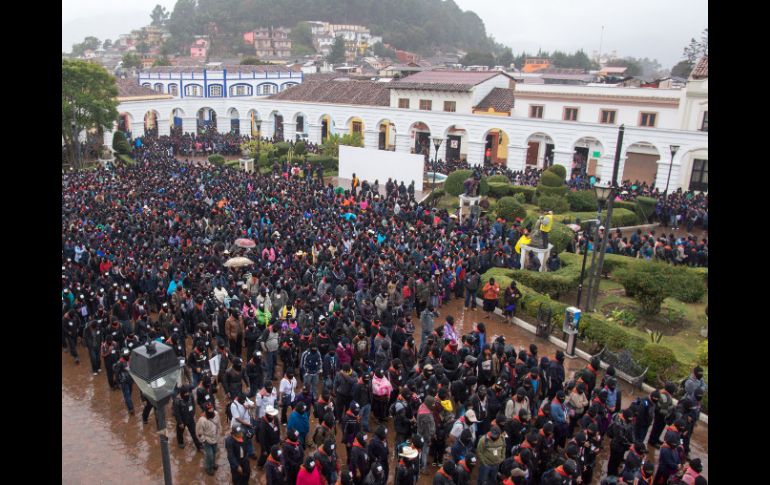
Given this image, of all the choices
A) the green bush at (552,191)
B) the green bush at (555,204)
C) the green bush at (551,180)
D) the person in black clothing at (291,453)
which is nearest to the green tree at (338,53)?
the green bush at (551,180)

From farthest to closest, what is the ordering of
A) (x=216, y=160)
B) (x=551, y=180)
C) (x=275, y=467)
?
1. (x=216, y=160)
2. (x=551, y=180)
3. (x=275, y=467)

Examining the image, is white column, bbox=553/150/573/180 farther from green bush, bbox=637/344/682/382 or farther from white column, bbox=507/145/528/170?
green bush, bbox=637/344/682/382

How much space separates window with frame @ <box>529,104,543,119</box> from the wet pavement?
26.3 meters

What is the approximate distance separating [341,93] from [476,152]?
13.0 meters

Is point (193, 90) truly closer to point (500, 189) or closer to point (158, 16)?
point (500, 189)

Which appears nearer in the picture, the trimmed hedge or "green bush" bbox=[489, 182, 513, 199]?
"green bush" bbox=[489, 182, 513, 199]

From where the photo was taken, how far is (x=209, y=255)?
48.4 ft

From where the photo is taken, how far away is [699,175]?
91.7 feet

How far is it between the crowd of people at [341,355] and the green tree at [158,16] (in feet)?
517

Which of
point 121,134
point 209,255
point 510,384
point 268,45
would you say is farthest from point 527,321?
point 268,45

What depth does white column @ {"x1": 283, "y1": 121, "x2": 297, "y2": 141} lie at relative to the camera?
4269 centimetres

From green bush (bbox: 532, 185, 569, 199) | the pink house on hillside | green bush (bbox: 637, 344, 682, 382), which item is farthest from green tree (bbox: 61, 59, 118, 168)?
the pink house on hillside

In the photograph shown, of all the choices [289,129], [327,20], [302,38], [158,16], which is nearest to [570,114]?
[289,129]
